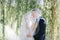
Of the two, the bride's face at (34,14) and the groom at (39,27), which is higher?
the bride's face at (34,14)

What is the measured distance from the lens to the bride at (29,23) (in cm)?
267

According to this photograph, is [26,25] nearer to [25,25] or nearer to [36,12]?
[25,25]

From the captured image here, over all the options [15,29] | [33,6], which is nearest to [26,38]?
[15,29]

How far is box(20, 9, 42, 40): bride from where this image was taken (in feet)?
8.75

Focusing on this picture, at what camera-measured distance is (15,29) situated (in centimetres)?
266

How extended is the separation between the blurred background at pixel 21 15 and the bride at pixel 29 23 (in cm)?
4

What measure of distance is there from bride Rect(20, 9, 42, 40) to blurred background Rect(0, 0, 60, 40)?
42 mm

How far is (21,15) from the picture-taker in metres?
2.66

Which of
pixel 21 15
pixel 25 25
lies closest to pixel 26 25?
pixel 25 25

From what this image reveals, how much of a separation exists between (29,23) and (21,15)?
0.12 meters

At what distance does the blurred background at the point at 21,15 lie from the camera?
8.65 ft

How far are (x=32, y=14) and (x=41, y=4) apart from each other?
0.46 feet

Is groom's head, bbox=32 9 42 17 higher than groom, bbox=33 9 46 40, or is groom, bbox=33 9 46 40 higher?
groom's head, bbox=32 9 42 17

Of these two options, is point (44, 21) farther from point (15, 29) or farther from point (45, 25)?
point (15, 29)
